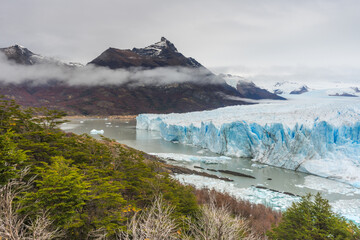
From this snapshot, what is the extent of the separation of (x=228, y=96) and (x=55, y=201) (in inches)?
4835

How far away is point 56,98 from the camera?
10456cm

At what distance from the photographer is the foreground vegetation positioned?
11.7ft

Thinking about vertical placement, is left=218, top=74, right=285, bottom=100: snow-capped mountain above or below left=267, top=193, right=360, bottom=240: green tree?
above

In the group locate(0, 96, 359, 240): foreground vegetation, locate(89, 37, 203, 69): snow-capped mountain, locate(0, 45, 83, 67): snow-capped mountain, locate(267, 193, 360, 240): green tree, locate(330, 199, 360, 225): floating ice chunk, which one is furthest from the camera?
locate(89, 37, 203, 69): snow-capped mountain

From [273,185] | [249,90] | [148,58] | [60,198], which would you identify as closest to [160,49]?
[148,58]

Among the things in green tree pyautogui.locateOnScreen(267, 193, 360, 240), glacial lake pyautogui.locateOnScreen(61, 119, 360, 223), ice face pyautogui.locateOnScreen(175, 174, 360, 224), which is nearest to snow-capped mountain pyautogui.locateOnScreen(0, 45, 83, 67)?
glacial lake pyautogui.locateOnScreen(61, 119, 360, 223)

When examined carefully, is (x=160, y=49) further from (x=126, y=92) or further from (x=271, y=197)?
(x=271, y=197)

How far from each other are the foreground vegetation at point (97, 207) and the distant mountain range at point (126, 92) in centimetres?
8394

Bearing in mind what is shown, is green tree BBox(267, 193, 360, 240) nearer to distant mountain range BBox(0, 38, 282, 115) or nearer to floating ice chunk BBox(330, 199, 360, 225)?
floating ice chunk BBox(330, 199, 360, 225)

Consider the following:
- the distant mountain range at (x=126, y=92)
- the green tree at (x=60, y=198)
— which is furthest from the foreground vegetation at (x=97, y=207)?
the distant mountain range at (x=126, y=92)

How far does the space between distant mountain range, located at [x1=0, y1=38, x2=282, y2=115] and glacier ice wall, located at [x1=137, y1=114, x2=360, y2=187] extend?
244 ft

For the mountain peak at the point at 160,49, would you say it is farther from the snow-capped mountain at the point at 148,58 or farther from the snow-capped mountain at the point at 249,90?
the snow-capped mountain at the point at 249,90

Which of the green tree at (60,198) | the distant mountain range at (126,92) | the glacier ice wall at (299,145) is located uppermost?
the distant mountain range at (126,92)

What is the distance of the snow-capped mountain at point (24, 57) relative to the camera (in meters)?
147
